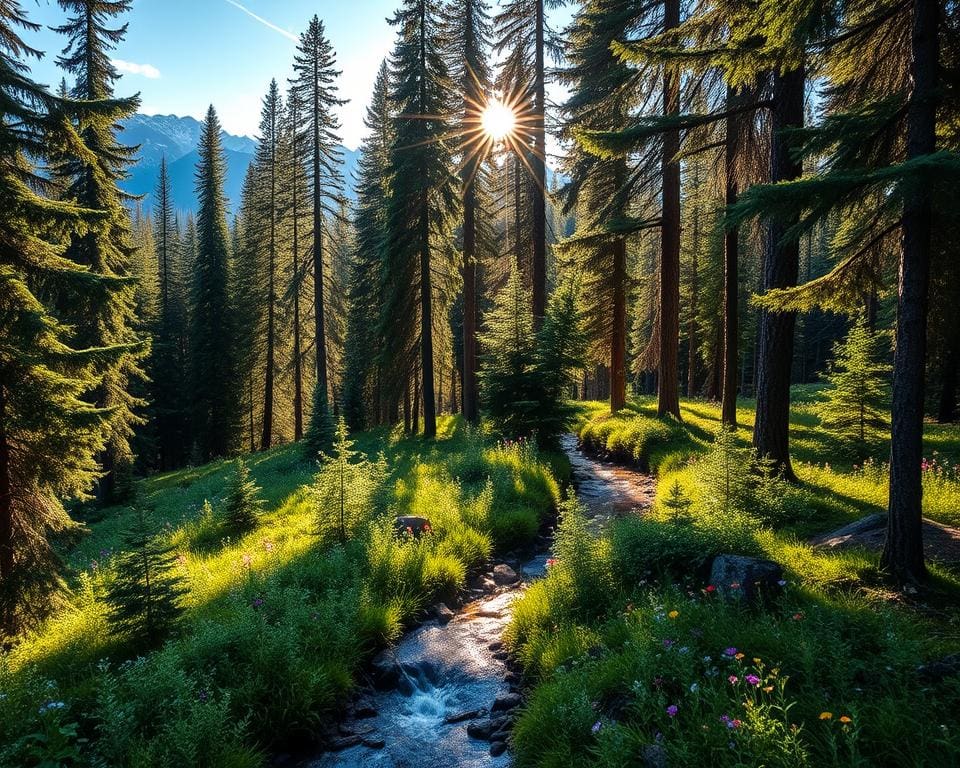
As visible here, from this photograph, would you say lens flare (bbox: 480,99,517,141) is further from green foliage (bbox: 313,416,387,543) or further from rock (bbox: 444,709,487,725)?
rock (bbox: 444,709,487,725)

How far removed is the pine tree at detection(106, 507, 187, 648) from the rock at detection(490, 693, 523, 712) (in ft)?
12.2

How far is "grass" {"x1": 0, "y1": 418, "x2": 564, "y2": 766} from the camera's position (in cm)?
392

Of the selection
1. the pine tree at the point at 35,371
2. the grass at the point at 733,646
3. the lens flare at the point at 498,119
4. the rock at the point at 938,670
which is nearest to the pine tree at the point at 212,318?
the lens flare at the point at 498,119

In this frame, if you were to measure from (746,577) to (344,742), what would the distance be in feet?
14.8

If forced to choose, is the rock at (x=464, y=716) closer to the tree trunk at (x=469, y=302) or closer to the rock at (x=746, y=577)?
the rock at (x=746, y=577)

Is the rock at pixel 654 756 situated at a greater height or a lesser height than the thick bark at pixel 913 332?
lesser

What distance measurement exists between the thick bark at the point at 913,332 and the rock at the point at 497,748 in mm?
4416

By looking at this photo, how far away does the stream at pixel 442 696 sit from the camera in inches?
185

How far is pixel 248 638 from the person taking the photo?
16.9 ft

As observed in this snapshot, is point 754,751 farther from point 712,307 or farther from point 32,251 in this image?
point 712,307

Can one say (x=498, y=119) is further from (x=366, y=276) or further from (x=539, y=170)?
(x=366, y=276)

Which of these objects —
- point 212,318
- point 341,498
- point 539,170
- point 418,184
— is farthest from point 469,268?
point 212,318

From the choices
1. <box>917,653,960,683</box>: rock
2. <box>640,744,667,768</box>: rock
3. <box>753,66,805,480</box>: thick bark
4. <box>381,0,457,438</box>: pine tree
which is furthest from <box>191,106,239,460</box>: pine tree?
<box>917,653,960,683</box>: rock

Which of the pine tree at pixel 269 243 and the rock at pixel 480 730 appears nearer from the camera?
the rock at pixel 480 730
